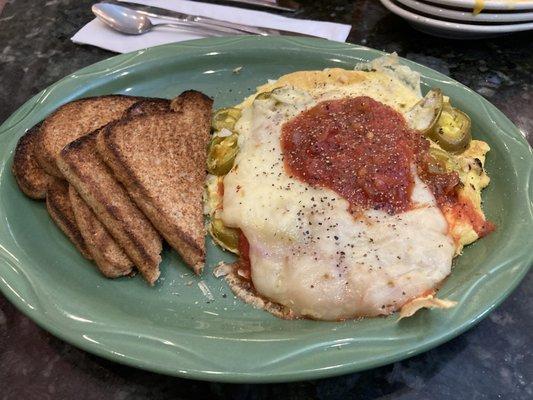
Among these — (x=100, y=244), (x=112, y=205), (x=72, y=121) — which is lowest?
(x=100, y=244)

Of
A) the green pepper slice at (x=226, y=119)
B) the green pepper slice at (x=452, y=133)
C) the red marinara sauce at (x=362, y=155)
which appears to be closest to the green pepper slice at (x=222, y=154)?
the green pepper slice at (x=226, y=119)

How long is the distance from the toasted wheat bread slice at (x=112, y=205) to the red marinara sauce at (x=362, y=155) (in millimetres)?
635

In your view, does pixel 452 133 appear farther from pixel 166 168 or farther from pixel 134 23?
pixel 134 23

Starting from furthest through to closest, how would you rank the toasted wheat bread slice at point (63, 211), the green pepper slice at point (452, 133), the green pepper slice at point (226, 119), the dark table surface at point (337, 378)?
1. the green pepper slice at point (226, 119)
2. the green pepper slice at point (452, 133)
3. the toasted wheat bread slice at point (63, 211)
4. the dark table surface at point (337, 378)

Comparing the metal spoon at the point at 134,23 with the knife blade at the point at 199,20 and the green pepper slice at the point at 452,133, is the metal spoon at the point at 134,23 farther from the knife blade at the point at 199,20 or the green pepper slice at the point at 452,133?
the green pepper slice at the point at 452,133

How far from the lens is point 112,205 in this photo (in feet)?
6.87

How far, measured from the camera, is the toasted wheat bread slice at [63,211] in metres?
2.16

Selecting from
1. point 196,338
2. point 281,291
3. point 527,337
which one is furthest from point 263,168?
point 527,337

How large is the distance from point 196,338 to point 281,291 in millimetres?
378

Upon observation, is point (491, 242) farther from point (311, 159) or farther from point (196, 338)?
point (196, 338)

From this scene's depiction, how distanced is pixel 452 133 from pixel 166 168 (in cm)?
128

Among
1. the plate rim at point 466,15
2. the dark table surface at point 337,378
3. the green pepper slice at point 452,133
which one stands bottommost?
the dark table surface at point 337,378

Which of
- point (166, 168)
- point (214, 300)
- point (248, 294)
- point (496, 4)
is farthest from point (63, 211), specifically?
point (496, 4)

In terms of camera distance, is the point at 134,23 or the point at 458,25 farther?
the point at 134,23
